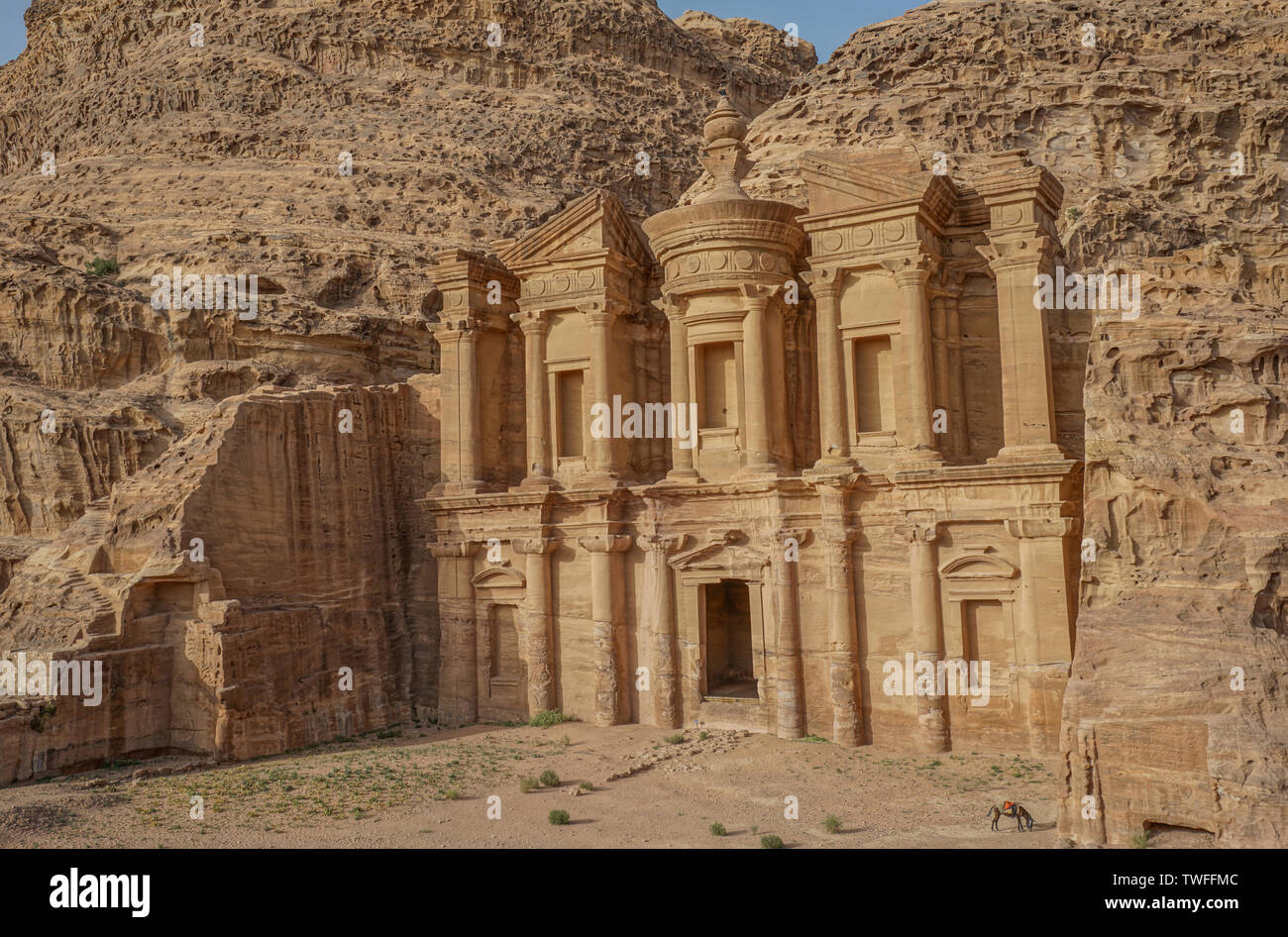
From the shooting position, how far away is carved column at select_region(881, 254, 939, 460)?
21.6 meters

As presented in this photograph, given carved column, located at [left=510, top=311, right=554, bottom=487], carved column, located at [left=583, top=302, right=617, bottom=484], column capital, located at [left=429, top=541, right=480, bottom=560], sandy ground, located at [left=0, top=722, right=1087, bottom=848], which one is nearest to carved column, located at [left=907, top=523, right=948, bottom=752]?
sandy ground, located at [left=0, top=722, right=1087, bottom=848]

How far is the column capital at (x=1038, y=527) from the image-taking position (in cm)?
1948

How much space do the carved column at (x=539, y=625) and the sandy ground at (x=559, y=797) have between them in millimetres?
2261

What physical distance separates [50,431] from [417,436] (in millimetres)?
9246

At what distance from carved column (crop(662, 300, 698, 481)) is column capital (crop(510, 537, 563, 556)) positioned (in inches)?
125

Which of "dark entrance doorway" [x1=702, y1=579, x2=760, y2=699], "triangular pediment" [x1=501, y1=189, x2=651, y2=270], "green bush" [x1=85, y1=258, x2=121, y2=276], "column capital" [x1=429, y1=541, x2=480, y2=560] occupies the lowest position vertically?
"dark entrance doorway" [x1=702, y1=579, x2=760, y2=699]

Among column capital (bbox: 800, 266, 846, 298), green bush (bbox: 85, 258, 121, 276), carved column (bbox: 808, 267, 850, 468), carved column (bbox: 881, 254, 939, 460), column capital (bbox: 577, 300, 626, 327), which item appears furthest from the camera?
green bush (bbox: 85, 258, 121, 276)

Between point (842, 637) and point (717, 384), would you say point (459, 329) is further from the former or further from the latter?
point (842, 637)

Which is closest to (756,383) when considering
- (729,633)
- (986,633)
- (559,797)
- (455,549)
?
(729,633)

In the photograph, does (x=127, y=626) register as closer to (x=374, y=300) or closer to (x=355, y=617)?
(x=355, y=617)

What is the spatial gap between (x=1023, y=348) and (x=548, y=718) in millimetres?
13058

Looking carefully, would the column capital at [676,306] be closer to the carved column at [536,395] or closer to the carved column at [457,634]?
the carved column at [536,395]

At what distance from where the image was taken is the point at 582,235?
25.5 metres

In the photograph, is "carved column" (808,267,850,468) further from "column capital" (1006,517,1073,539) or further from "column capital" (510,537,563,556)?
"column capital" (510,537,563,556)
